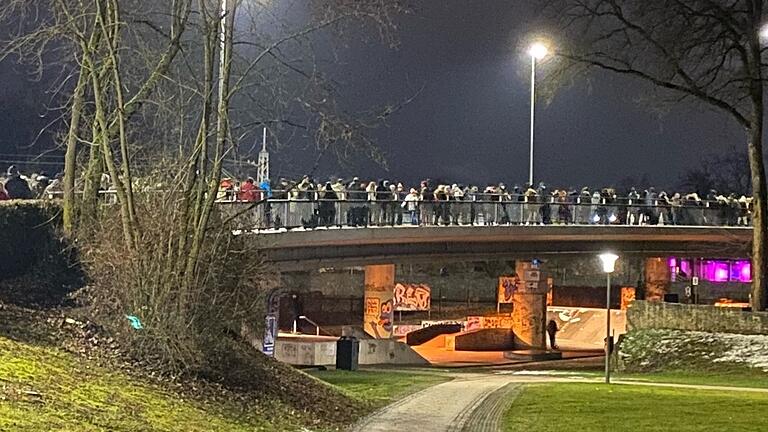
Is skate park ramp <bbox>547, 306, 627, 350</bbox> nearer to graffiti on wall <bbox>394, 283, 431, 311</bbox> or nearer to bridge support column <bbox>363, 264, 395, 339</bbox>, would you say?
graffiti on wall <bbox>394, 283, 431, 311</bbox>

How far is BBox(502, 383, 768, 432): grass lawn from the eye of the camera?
58.3 feet

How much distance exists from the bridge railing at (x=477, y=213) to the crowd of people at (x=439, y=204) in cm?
3

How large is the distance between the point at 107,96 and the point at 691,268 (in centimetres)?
6465

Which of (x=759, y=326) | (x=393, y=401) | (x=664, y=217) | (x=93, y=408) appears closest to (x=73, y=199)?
(x=393, y=401)

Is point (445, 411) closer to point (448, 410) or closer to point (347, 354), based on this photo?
point (448, 410)

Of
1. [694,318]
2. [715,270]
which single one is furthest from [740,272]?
[694,318]

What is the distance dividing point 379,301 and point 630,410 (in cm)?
3019

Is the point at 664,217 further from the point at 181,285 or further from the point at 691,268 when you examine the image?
the point at 181,285

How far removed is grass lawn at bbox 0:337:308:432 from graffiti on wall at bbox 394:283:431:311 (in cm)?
4102

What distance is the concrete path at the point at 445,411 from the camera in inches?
666

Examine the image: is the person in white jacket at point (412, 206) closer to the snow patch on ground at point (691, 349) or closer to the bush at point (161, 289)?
the snow patch on ground at point (691, 349)

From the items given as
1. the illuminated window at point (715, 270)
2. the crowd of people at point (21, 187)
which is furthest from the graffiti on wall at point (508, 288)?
the crowd of people at point (21, 187)

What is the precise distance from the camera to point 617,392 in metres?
23.4

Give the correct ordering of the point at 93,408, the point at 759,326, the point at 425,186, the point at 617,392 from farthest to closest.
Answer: the point at 425,186 → the point at 759,326 → the point at 617,392 → the point at 93,408
